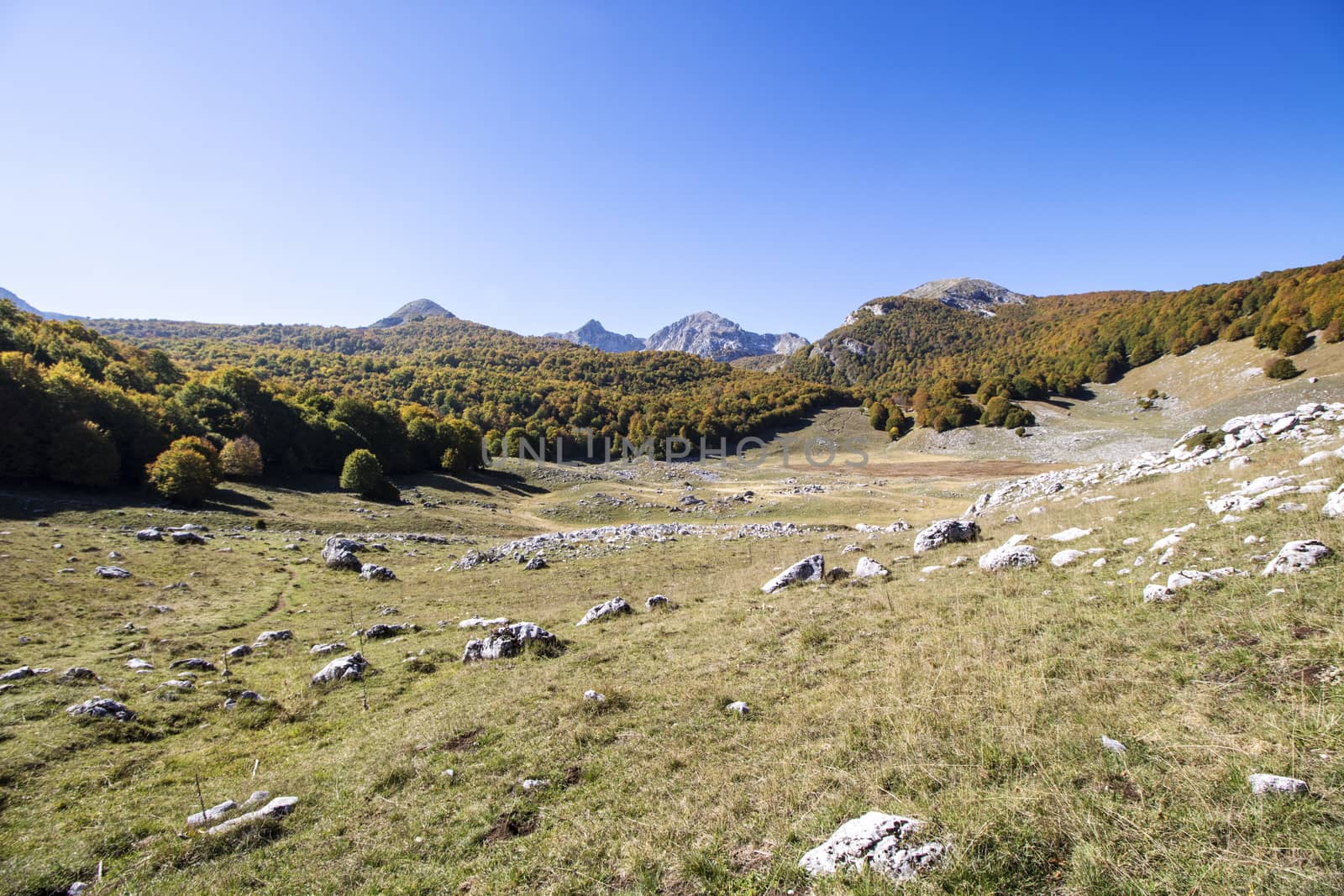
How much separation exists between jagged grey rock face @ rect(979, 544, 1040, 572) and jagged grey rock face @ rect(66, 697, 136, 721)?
1896cm

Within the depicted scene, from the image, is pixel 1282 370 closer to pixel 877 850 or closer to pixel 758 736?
pixel 758 736

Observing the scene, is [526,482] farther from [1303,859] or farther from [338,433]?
[1303,859]

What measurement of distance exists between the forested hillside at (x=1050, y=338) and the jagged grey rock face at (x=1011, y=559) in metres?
87.0

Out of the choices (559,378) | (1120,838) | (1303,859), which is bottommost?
(1120,838)

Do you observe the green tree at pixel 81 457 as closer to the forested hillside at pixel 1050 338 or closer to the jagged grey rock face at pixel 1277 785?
the jagged grey rock face at pixel 1277 785

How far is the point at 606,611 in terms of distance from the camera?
15.1 metres

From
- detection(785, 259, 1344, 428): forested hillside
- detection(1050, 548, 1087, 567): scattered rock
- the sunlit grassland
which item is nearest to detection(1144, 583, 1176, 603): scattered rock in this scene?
the sunlit grassland

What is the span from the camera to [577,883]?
4.55 metres

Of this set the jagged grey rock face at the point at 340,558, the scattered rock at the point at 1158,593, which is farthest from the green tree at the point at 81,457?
the scattered rock at the point at 1158,593

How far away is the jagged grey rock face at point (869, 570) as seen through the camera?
46.4ft

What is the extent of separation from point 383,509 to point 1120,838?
166ft

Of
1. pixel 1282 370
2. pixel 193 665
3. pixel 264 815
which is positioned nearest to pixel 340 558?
pixel 193 665

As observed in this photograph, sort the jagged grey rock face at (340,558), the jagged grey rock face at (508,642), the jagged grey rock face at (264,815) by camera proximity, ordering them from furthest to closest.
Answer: the jagged grey rock face at (340,558) → the jagged grey rock face at (508,642) → the jagged grey rock face at (264,815)

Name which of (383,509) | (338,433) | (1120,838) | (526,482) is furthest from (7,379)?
(1120,838)
